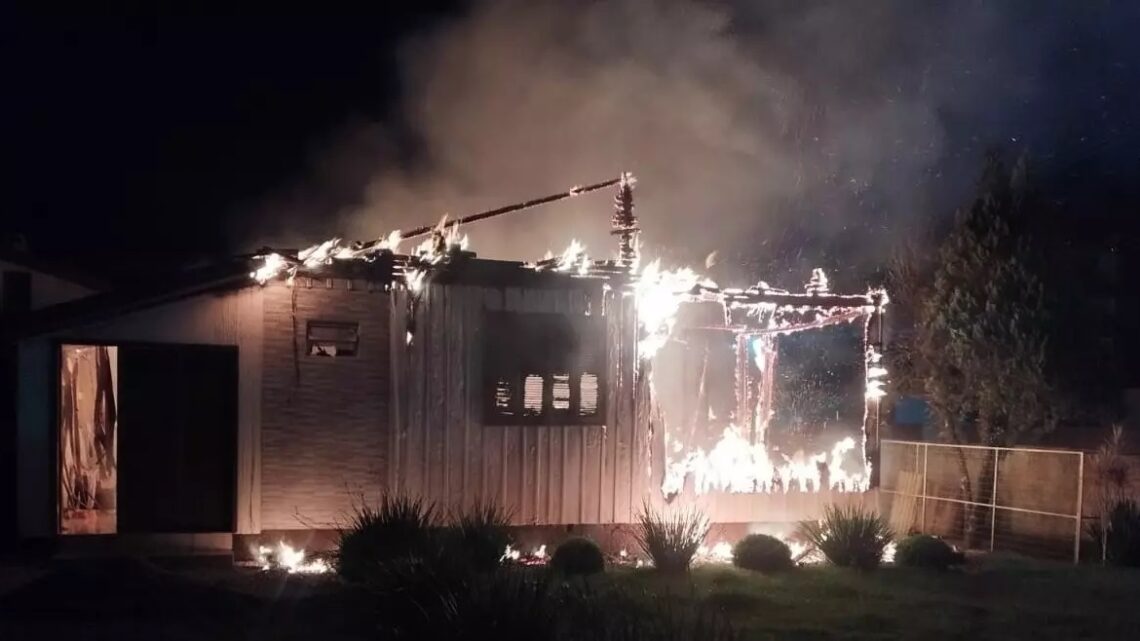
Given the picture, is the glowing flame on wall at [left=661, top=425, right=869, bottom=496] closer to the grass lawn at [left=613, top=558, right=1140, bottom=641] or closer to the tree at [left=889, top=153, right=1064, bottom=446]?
the grass lawn at [left=613, top=558, right=1140, bottom=641]

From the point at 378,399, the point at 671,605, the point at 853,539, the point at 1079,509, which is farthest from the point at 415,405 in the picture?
the point at 1079,509

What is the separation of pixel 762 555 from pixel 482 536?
320 cm

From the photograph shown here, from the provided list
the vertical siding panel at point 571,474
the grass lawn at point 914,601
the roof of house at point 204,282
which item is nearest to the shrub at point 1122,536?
the grass lawn at point 914,601

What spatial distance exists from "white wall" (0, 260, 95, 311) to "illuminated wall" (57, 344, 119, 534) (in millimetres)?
802

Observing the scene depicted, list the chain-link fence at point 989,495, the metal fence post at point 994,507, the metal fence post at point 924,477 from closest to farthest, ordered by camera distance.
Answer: the chain-link fence at point 989,495 < the metal fence post at point 994,507 < the metal fence post at point 924,477

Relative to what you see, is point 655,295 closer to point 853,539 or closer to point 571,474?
point 571,474

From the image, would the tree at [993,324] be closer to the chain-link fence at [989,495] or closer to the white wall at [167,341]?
the chain-link fence at [989,495]

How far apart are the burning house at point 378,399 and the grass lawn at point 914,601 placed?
182 cm

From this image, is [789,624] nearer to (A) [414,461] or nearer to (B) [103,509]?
(A) [414,461]

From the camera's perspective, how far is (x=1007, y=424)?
1872cm

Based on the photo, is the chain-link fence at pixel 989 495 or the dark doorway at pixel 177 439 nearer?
the dark doorway at pixel 177 439

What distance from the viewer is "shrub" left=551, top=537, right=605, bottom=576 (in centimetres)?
1123

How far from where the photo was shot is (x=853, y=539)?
40.9ft

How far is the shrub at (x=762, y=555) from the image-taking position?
12047 mm
